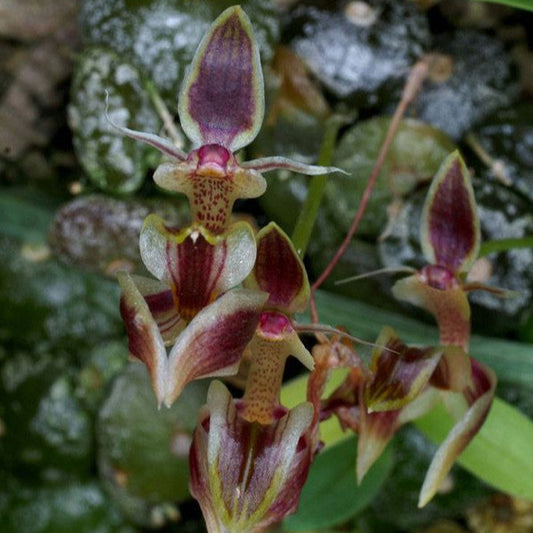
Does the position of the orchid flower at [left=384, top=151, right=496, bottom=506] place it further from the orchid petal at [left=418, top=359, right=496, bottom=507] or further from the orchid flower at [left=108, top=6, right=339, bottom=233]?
the orchid flower at [left=108, top=6, right=339, bottom=233]

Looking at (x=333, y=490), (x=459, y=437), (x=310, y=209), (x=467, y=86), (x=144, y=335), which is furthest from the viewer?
(x=467, y=86)

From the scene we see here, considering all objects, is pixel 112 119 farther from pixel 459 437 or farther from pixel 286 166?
pixel 459 437

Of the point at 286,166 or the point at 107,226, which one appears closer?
the point at 286,166

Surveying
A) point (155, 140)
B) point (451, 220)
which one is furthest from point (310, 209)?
point (155, 140)

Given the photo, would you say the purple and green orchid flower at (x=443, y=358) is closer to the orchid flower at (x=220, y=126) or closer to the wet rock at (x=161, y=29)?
the orchid flower at (x=220, y=126)

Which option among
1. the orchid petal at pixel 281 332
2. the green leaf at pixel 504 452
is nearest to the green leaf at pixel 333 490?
the green leaf at pixel 504 452

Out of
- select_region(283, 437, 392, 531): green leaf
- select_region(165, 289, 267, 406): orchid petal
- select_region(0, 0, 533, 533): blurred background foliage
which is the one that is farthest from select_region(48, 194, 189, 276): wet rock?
select_region(165, 289, 267, 406): orchid petal

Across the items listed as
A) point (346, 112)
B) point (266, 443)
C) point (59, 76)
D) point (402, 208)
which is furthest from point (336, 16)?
point (266, 443)
